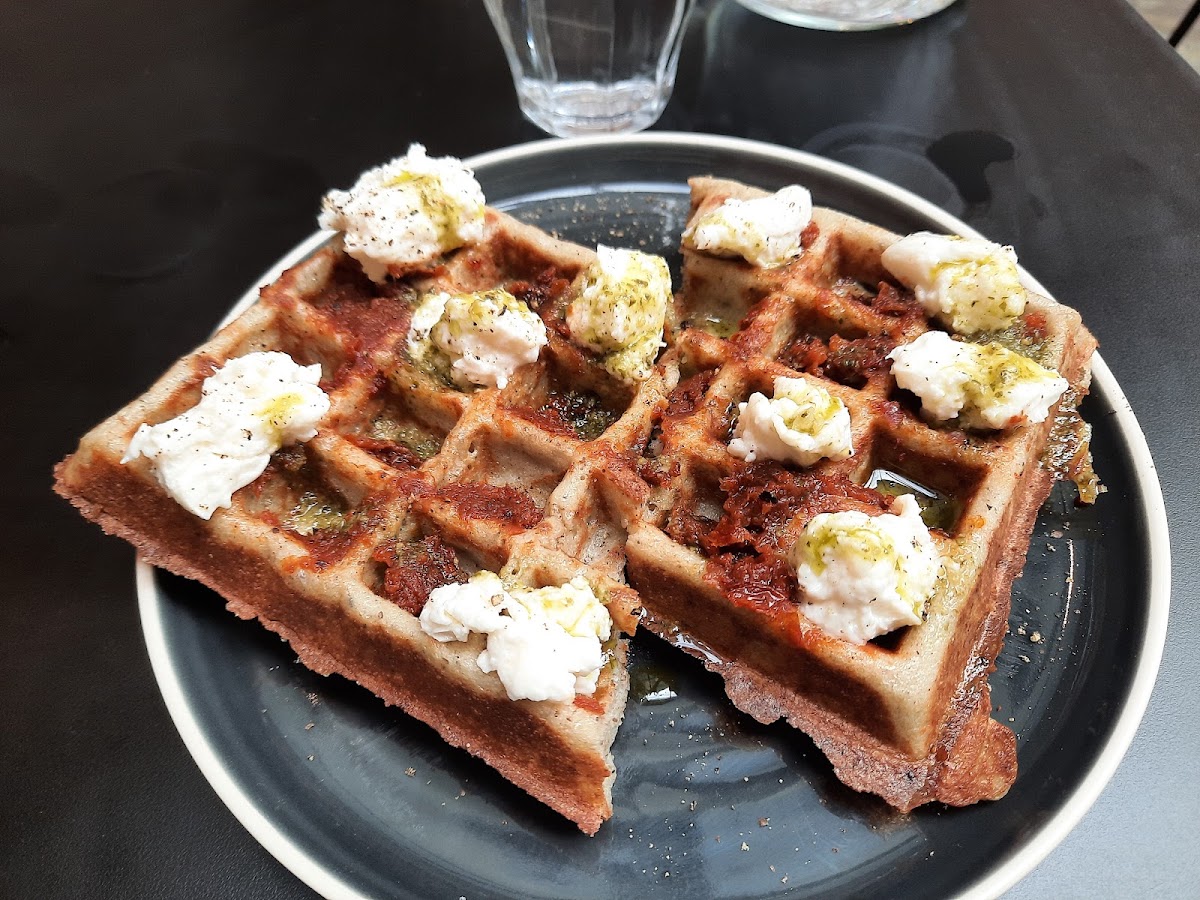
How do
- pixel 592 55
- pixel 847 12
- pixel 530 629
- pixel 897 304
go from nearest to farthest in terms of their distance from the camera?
pixel 530 629 → pixel 897 304 → pixel 592 55 → pixel 847 12

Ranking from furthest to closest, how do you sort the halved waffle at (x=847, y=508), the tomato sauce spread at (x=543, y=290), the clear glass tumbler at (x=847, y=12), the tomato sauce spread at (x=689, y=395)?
the clear glass tumbler at (x=847, y=12) → the tomato sauce spread at (x=543, y=290) → the tomato sauce spread at (x=689, y=395) → the halved waffle at (x=847, y=508)

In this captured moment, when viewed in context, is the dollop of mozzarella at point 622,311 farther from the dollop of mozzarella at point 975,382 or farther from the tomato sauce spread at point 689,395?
the dollop of mozzarella at point 975,382

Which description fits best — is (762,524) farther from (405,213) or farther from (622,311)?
(405,213)

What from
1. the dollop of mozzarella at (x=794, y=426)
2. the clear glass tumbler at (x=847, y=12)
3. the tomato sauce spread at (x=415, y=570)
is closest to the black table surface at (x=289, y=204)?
the clear glass tumbler at (x=847, y=12)

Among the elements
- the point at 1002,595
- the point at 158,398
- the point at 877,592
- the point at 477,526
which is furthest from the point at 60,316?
the point at 1002,595

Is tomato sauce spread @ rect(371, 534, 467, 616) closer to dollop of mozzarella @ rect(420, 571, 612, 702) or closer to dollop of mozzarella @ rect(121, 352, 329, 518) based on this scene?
dollop of mozzarella @ rect(420, 571, 612, 702)

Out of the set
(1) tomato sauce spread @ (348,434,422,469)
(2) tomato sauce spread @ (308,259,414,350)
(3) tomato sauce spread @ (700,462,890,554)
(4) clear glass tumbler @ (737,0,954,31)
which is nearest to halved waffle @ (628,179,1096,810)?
→ (3) tomato sauce spread @ (700,462,890,554)

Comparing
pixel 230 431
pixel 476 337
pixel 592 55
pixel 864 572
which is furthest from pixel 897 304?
pixel 592 55
